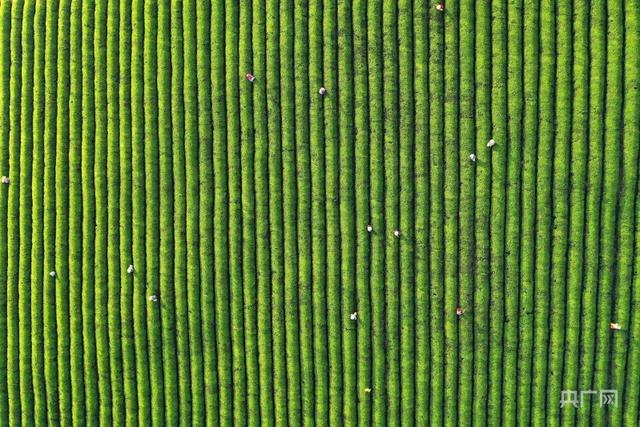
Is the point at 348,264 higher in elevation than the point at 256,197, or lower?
lower

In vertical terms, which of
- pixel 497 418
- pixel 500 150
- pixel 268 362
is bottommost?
pixel 497 418

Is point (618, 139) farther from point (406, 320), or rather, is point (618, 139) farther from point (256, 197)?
point (256, 197)

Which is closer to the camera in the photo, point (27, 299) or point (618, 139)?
point (618, 139)

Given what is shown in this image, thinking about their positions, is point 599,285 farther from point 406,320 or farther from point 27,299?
point 27,299

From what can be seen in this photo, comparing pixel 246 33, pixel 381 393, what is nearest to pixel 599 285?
pixel 381 393

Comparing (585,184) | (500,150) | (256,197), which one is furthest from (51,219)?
(585,184)

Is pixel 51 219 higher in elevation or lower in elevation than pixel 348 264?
higher
